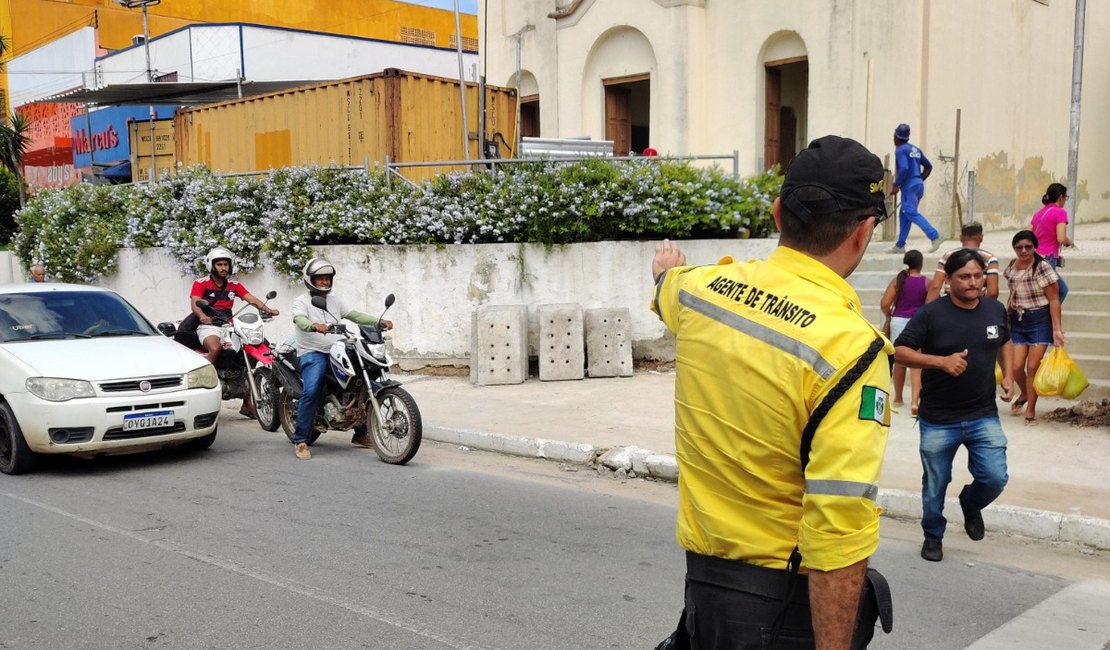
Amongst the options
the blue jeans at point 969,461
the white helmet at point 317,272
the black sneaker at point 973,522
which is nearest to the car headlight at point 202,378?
the white helmet at point 317,272

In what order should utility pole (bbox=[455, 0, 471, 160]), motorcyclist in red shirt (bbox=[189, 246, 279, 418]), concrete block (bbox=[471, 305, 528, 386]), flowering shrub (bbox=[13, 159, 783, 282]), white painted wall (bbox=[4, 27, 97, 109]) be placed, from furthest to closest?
white painted wall (bbox=[4, 27, 97, 109]), utility pole (bbox=[455, 0, 471, 160]), flowering shrub (bbox=[13, 159, 783, 282]), concrete block (bbox=[471, 305, 528, 386]), motorcyclist in red shirt (bbox=[189, 246, 279, 418])

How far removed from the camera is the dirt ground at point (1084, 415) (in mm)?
8852

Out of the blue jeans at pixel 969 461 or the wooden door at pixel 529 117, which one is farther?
the wooden door at pixel 529 117

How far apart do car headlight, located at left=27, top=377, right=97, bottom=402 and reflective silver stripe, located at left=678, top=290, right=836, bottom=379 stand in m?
6.85

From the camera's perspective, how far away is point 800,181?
2.19 metres

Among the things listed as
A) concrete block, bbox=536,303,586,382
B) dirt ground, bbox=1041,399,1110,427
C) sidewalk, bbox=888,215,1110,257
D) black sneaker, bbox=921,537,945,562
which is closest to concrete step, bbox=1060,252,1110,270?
sidewalk, bbox=888,215,1110,257

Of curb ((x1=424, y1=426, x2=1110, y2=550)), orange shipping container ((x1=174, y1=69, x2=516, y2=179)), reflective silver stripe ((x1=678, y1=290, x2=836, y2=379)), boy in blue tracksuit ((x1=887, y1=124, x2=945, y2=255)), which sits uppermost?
orange shipping container ((x1=174, y1=69, x2=516, y2=179))

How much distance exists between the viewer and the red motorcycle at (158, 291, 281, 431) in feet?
32.5

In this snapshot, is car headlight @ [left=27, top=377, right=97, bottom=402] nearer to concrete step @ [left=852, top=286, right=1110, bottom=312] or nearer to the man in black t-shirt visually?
the man in black t-shirt

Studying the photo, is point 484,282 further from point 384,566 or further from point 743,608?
point 743,608

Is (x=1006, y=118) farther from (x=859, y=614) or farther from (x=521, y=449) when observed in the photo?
(x=859, y=614)

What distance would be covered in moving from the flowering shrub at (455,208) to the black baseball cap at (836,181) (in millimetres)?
10273

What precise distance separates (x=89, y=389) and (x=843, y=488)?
7.29 metres

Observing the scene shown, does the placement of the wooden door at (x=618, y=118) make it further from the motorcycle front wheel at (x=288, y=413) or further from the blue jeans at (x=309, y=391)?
the blue jeans at (x=309, y=391)
